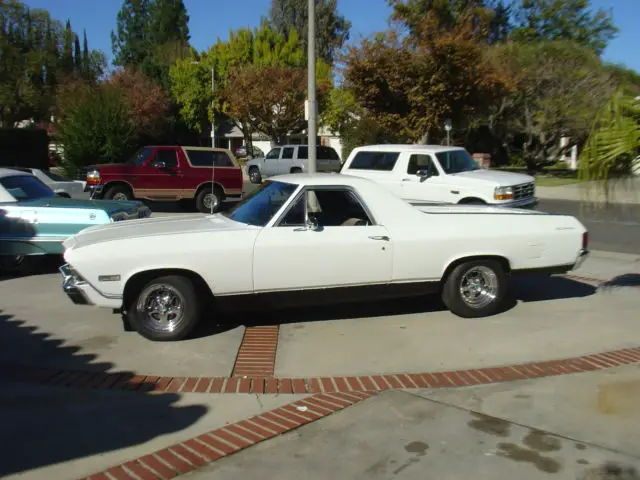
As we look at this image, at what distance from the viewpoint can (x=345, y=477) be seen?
3.56 meters

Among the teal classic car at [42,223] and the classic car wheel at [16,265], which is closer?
the teal classic car at [42,223]

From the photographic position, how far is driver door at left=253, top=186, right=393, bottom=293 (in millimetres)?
6031

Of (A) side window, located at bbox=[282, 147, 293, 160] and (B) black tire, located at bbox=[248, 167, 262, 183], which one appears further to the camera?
(B) black tire, located at bbox=[248, 167, 262, 183]

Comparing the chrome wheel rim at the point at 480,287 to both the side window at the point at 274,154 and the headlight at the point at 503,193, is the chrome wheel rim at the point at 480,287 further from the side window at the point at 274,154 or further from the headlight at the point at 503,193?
the side window at the point at 274,154

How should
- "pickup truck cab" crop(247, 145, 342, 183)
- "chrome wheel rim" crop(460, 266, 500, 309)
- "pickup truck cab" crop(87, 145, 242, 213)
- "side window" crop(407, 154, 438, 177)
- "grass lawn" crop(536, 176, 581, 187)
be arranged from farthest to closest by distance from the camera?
"pickup truck cab" crop(247, 145, 342, 183), "grass lawn" crop(536, 176, 581, 187), "pickup truck cab" crop(87, 145, 242, 213), "side window" crop(407, 154, 438, 177), "chrome wheel rim" crop(460, 266, 500, 309)

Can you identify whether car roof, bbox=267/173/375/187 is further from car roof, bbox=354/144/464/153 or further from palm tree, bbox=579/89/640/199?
car roof, bbox=354/144/464/153

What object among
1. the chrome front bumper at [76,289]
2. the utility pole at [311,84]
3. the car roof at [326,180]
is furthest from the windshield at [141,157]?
the chrome front bumper at [76,289]

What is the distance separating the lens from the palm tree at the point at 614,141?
6.05 metres

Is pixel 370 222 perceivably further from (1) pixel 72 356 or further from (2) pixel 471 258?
(1) pixel 72 356

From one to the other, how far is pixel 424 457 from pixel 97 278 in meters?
3.45

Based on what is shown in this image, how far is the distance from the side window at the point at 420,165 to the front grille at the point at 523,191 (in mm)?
1621

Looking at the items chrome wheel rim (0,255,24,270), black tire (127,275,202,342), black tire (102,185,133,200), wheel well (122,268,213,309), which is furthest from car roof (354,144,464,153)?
black tire (127,275,202,342)

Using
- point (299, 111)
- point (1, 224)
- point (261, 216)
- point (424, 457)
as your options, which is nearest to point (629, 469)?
point (424, 457)

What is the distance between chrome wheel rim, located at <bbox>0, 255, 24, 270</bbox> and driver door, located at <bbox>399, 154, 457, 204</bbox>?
283 inches
